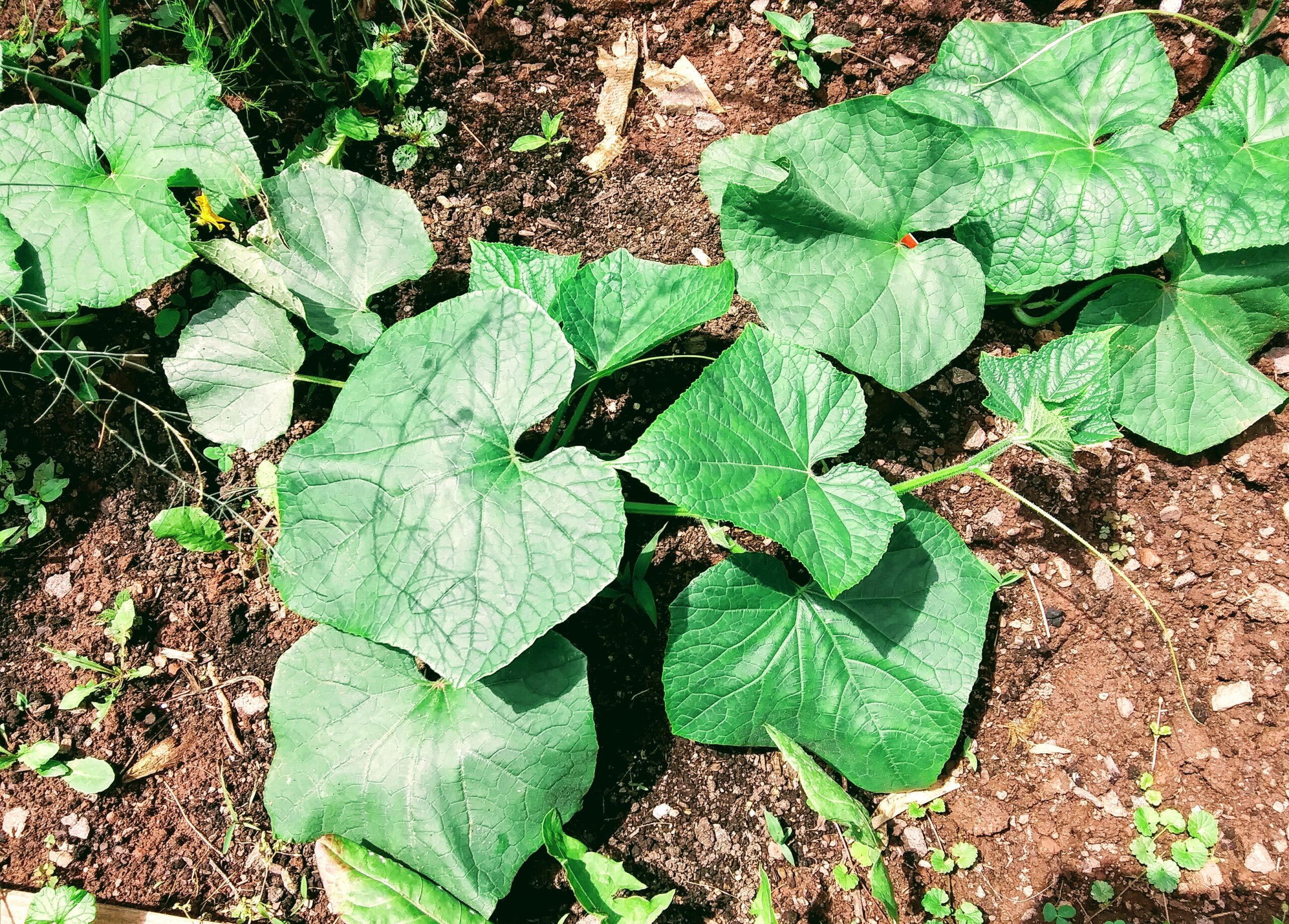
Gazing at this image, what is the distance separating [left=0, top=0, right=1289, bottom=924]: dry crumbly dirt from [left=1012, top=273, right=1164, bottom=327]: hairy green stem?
0.29 ft

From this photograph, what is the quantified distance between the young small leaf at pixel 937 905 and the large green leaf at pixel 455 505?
1245mm

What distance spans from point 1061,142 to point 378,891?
2.72 metres

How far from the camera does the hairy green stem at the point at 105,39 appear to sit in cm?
245

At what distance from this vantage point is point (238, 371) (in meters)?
2.41

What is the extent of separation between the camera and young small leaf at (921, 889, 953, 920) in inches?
90.4

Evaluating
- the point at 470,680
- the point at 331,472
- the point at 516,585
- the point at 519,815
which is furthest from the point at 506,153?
the point at 519,815

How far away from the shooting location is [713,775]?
242cm

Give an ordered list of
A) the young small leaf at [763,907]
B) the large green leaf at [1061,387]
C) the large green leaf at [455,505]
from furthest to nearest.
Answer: the large green leaf at [1061,387], the young small leaf at [763,907], the large green leaf at [455,505]

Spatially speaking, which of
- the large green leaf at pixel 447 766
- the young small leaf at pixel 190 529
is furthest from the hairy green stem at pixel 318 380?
the large green leaf at pixel 447 766

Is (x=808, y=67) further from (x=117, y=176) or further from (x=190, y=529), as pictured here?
(x=190, y=529)

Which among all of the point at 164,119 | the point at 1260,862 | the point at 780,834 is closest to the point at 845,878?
the point at 780,834

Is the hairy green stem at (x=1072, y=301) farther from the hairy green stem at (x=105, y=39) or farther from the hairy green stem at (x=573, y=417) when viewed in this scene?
the hairy green stem at (x=105, y=39)

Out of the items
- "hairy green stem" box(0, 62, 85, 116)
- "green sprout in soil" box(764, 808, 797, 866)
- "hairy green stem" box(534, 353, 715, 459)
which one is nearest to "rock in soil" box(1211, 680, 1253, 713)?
"green sprout in soil" box(764, 808, 797, 866)

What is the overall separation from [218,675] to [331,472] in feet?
2.78
